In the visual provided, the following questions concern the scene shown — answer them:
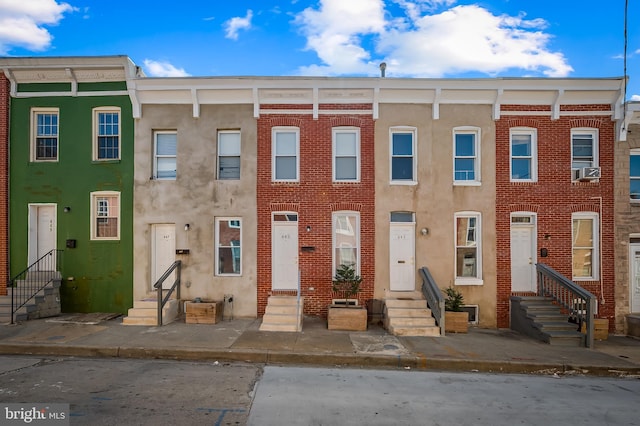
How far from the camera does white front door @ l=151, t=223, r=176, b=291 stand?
11461mm

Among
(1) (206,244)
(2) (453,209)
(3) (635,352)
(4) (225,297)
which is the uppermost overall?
(2) (453,209)

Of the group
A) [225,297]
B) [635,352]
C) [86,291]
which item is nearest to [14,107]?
[86,291]

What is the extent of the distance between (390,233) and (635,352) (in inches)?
266

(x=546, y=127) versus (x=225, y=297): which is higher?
(x=546, y=127)

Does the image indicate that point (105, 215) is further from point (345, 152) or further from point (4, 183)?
point (345, 152)

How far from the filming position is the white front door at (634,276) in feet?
36.9

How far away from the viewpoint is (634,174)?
38.1 ft

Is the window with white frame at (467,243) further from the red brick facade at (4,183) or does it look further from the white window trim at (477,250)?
the red brick facade at (4,183)

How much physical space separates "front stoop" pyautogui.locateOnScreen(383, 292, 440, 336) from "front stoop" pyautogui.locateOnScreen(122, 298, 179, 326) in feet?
20.5

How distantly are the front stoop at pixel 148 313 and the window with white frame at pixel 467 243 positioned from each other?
884cm

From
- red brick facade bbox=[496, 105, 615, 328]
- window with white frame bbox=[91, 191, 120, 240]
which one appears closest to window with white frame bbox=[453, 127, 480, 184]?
red brick facade bbox=[496, 105, 615, 328]

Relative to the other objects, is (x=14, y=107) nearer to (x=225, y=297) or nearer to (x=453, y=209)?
(x=225, y=297)

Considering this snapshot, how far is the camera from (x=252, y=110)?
1149 cm

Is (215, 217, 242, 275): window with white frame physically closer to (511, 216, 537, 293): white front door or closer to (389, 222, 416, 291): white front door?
(389, 222, 416, 291): white front door
